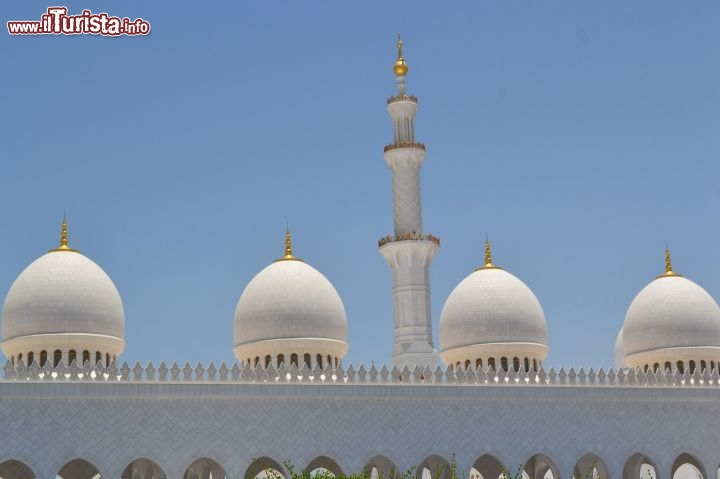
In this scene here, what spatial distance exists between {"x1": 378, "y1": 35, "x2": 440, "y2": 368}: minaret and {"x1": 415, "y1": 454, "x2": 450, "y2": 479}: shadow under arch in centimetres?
338

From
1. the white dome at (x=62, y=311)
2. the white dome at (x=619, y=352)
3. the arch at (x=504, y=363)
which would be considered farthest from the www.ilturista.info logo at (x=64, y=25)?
the white dome at (x=619, y=352)

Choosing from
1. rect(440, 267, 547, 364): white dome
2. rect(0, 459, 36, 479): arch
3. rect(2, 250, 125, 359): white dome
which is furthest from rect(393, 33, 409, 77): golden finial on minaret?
rect(0, 459, 36, 479): arch

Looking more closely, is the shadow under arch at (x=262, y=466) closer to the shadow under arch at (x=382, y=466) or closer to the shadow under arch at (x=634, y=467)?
the shadow under arch at (x=382, y=466)

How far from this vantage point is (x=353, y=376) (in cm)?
3011

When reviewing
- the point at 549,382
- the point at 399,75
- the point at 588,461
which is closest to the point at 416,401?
the point at 549,382

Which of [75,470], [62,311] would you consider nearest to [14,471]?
[75,470]

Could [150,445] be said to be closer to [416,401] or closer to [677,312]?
[416,401]

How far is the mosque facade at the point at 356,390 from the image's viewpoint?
27.6 m

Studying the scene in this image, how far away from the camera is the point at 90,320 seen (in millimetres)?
30875

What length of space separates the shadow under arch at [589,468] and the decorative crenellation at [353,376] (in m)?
2.16

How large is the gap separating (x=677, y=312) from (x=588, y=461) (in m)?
5.81

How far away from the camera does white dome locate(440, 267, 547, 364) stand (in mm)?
34781

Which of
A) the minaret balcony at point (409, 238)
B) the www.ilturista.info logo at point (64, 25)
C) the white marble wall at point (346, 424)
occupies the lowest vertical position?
the white marble wall at point (346, 424)

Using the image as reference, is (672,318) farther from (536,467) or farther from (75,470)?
(75,470)
